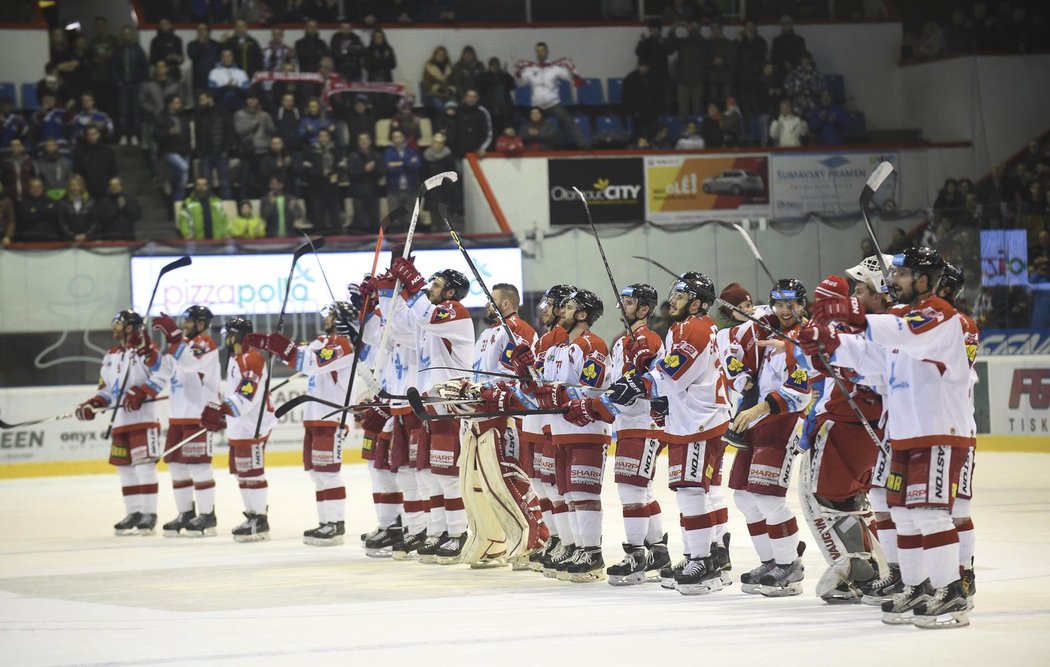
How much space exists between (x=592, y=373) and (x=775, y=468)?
4.21 feet

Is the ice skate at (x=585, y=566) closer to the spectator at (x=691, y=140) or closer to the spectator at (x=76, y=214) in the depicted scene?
the spectator at (x=76, y=214)

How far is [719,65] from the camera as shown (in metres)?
22.4

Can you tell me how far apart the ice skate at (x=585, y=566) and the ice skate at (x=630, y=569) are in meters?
0.14

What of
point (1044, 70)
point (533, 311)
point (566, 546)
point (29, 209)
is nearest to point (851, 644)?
point (566, 546)

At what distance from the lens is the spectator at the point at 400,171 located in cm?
2009

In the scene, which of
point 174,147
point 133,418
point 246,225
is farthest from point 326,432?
point 174,147

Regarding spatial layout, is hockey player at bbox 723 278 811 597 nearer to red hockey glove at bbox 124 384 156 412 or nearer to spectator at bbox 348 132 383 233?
red hockey glove at bbox 124 384 156 412

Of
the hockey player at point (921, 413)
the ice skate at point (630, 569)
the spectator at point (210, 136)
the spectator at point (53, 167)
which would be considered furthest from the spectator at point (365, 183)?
the hockey player at point (921, 413)

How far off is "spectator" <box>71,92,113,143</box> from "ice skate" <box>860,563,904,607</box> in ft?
47.9

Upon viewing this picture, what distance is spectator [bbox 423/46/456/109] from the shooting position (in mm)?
21906

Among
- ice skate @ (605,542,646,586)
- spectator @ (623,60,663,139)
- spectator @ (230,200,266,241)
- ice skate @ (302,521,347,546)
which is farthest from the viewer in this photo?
spectator @ (623,60,663,139)

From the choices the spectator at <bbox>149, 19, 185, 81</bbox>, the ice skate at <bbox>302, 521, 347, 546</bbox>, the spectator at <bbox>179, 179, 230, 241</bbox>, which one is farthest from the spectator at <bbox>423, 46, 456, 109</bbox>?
the ice skate at <bbox>302, 521, 347, 546</bbox>

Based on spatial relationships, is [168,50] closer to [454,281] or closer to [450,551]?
[454,281]

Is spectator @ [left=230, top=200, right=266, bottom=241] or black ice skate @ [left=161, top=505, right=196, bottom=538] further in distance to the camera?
spectator @ [left=230, top=200, right=266, bottom=241]
